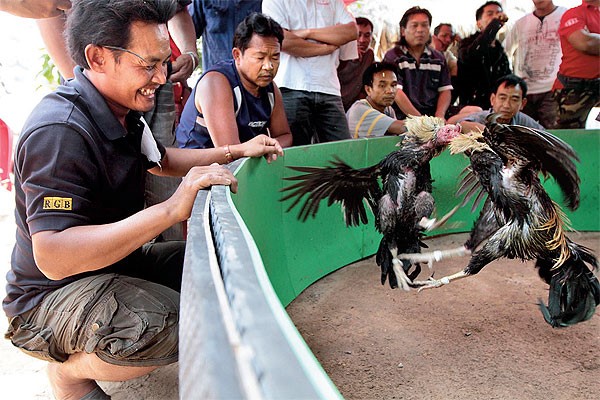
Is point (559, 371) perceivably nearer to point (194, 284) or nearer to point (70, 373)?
point (70, 373)

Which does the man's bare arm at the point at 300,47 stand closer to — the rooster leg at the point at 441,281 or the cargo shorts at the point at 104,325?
the rooster leg at the point at 441,281

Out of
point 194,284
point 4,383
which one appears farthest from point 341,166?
point 194,284

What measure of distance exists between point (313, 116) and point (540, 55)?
3047mm

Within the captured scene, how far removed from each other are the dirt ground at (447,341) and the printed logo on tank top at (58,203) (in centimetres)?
135

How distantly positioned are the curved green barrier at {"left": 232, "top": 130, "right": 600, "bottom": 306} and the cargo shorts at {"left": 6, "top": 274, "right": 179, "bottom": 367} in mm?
453

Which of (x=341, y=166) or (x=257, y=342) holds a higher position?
(x=257, y=342)

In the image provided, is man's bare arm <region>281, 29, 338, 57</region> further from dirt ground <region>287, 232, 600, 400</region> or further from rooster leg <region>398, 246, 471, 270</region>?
rooster leg <region>398, 246, 471, 270</region>

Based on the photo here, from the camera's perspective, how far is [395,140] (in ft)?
12.5

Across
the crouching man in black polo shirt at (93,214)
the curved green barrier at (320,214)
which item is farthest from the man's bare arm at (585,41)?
the crouching man in black polo shirt at (93,214)

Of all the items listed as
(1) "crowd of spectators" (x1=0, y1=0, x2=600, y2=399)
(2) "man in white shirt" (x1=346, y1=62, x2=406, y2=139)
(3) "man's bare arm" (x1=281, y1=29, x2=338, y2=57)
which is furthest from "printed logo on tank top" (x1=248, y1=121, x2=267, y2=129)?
(2) "man in white shirt" (x1=346, y1=62, x2=406, y2=139)

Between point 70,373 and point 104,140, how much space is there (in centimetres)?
73

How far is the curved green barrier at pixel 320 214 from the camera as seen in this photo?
2348mm

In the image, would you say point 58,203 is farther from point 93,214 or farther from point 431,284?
point 431,284

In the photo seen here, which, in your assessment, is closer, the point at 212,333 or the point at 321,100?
the point at 212,333
